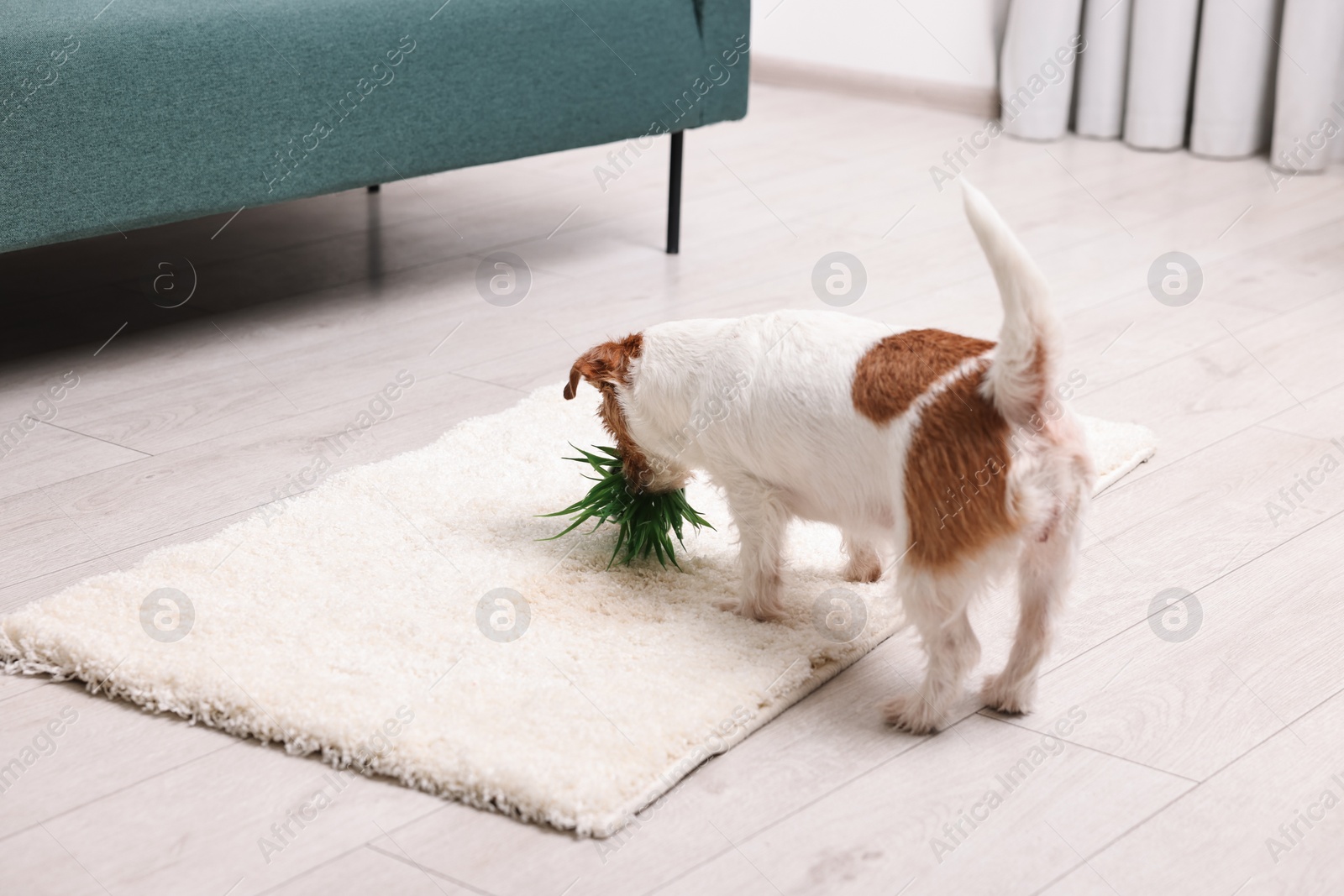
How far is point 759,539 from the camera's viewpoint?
4.40 feet

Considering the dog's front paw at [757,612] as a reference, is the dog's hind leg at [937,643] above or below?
A: above

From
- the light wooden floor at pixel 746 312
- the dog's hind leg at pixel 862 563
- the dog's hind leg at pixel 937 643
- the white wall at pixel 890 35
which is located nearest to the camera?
the light wooden floor at pixel 746 312

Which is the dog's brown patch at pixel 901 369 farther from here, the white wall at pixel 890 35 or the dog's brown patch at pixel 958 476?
the white wall at pixel 890 35

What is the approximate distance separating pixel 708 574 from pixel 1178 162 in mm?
2493

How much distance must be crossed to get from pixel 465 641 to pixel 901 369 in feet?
1.61

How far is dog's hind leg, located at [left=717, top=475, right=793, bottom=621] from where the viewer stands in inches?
52.3

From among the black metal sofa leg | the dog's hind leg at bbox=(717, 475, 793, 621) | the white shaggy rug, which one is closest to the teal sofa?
the black metal sofa leg

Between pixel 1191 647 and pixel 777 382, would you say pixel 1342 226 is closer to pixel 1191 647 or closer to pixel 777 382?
pixel 1191 647

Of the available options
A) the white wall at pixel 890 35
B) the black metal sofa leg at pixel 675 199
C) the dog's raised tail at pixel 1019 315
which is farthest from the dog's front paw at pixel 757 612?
the white wall at pixel 890 35

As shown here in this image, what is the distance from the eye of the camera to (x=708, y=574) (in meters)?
1.48

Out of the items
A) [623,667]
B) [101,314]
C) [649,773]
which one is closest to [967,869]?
[649,773]

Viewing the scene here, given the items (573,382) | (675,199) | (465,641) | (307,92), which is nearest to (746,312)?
(675,199)

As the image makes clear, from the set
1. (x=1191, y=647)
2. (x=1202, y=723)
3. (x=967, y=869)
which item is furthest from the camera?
(x=1191, y=647)

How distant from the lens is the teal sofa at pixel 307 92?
182 centimetres
